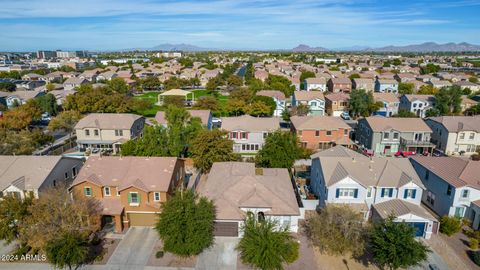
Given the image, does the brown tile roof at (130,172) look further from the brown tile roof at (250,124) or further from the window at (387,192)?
the window at (387,192)

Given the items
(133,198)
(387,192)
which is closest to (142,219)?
(133,198)

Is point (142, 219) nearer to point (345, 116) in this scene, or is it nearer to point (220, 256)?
point (220, 256)

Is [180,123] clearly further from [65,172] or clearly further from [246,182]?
[246,182]

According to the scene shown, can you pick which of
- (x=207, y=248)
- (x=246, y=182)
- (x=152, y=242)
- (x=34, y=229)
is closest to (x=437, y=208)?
(x=246, y=182)

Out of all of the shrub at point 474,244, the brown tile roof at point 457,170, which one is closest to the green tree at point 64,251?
the shrub at point 474,244

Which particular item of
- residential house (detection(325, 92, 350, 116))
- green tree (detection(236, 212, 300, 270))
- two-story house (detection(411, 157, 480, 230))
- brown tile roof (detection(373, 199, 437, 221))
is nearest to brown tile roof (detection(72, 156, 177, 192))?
green tree (detection(236, 212, 300, 270))

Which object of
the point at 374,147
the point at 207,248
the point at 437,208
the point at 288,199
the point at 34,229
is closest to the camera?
the point at 34,229

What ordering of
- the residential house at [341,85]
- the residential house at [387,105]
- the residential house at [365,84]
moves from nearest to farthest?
the residential house at [387,105]
the residential house at [365,84]
the residential house at [341,85]
